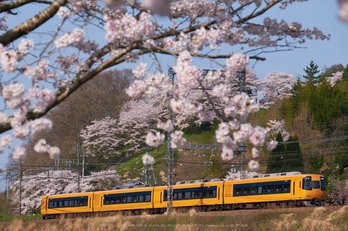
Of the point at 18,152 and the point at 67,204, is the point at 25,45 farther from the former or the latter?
the point at 67,204

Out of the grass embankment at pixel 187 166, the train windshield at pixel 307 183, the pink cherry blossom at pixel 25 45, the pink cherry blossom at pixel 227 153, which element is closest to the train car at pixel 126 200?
the grass embankment at pixel 187 166

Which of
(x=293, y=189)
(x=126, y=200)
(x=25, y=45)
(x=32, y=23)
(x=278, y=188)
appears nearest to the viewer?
(x=25, y=45)

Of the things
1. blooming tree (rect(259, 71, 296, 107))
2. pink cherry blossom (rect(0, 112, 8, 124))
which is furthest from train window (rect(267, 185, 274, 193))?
blooming tree (rect(259, 71, 296, 107))

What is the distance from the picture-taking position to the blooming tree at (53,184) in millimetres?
38469

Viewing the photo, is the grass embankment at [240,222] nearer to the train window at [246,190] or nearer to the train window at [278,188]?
the train window at [246,190]

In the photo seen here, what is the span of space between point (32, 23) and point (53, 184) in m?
34.9

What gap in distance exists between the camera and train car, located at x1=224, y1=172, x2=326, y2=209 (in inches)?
841

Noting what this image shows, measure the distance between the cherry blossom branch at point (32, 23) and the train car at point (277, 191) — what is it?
17.9 m

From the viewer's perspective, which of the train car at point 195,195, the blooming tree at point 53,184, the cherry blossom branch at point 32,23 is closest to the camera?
the cherry blossom branch at point 32,23

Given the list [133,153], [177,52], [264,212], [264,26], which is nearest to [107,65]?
[177,52]

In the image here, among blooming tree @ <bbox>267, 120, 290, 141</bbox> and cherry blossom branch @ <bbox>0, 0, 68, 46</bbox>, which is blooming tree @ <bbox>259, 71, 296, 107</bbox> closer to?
blooming tree @ <bbox>267, 120, 290, 141</bbox>

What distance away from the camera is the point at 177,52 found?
6.50 meters

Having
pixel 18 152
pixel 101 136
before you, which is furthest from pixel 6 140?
pixel 101 136

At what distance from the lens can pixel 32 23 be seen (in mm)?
6426
